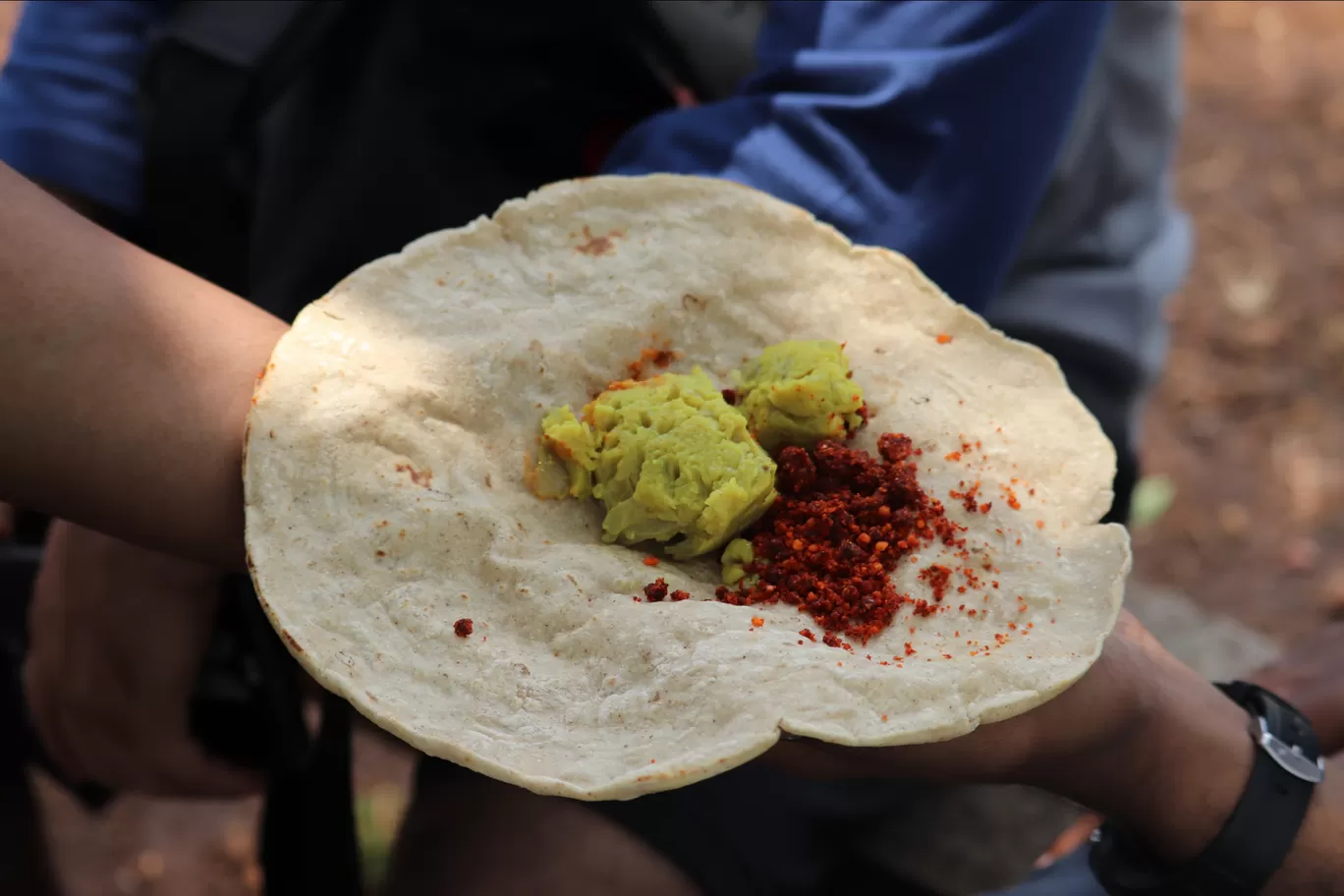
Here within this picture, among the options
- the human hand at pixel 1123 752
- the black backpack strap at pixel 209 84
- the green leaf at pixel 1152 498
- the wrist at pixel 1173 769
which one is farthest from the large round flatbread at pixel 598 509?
the green leaf at pixel 1152 498

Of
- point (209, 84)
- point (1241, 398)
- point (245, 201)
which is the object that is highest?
point (209, 84)

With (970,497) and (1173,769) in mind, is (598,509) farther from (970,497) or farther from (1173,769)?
(1173,769)

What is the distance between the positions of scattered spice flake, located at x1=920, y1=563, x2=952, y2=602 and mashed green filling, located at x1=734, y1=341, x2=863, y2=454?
0.65ft

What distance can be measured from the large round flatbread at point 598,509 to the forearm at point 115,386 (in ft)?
0.30

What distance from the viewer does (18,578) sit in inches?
83.0

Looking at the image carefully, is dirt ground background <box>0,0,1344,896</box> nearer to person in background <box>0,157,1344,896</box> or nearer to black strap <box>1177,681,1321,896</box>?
person in background <box>0,157,1344,896</box>

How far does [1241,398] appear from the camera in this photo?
4.10 meters

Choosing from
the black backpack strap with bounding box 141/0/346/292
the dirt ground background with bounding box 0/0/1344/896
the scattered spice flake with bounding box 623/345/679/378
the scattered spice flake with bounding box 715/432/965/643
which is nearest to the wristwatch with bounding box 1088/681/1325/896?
the scattered spice flake with bounding box 715/432/965/643

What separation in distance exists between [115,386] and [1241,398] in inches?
157

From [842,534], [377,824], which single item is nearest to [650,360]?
[842,534]

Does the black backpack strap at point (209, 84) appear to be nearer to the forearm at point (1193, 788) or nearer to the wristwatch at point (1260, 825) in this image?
the forearm at point (1193, 788)

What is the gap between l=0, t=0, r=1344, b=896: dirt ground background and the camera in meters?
2.87

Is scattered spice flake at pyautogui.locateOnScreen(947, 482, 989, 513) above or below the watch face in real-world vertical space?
above

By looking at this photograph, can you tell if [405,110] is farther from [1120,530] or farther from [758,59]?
[1120,530]
